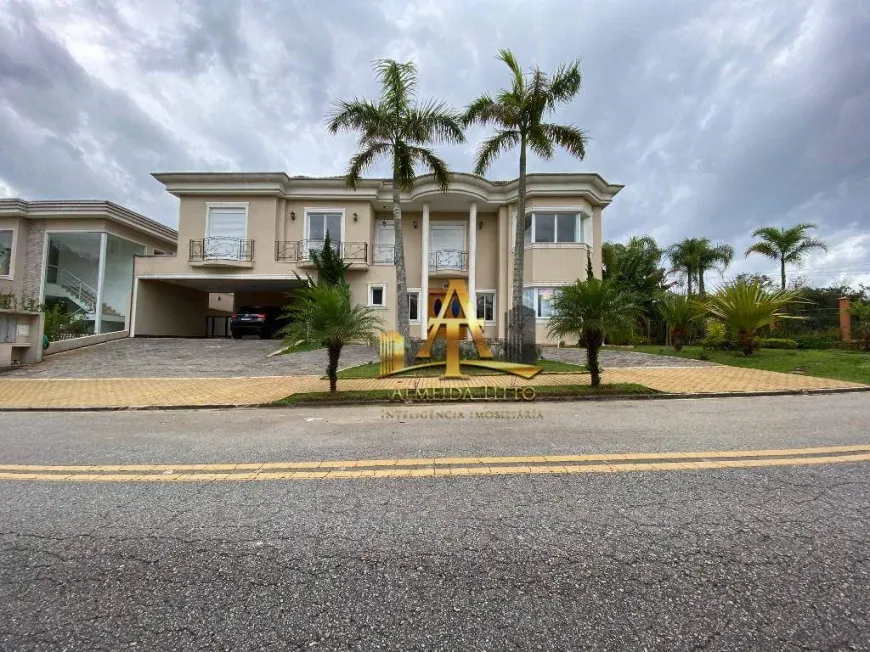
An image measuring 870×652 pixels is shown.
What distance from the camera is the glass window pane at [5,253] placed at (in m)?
20.0

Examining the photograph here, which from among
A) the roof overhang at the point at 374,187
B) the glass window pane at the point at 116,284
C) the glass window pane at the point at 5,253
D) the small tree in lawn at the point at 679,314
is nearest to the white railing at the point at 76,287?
the glass window pane at the point at 116,284

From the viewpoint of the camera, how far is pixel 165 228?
908 inches

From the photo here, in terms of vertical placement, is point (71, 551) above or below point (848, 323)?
below

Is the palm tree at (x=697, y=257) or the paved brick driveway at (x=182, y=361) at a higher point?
the palm tree at (x=697, y=257)

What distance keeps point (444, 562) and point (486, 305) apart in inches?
798

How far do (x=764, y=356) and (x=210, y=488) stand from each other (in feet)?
53.2

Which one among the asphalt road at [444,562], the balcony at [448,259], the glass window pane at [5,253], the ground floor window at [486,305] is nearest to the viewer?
the asphalt road at [444,562]

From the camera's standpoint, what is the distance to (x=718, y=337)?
49.6 ft

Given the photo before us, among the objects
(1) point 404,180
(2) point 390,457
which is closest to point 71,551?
(2) point 390,457

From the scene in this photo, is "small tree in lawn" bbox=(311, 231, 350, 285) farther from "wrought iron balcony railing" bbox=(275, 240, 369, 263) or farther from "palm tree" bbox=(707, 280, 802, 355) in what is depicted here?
"palm tree" bbox=(707, 280, 802, 355)

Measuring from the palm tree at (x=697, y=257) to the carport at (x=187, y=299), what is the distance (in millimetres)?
24459

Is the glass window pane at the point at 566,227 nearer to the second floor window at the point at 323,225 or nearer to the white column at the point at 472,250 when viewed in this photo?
the white column at the point at 472,250

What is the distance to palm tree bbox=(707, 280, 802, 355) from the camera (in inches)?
528

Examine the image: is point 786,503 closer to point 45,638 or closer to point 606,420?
point 606,420
